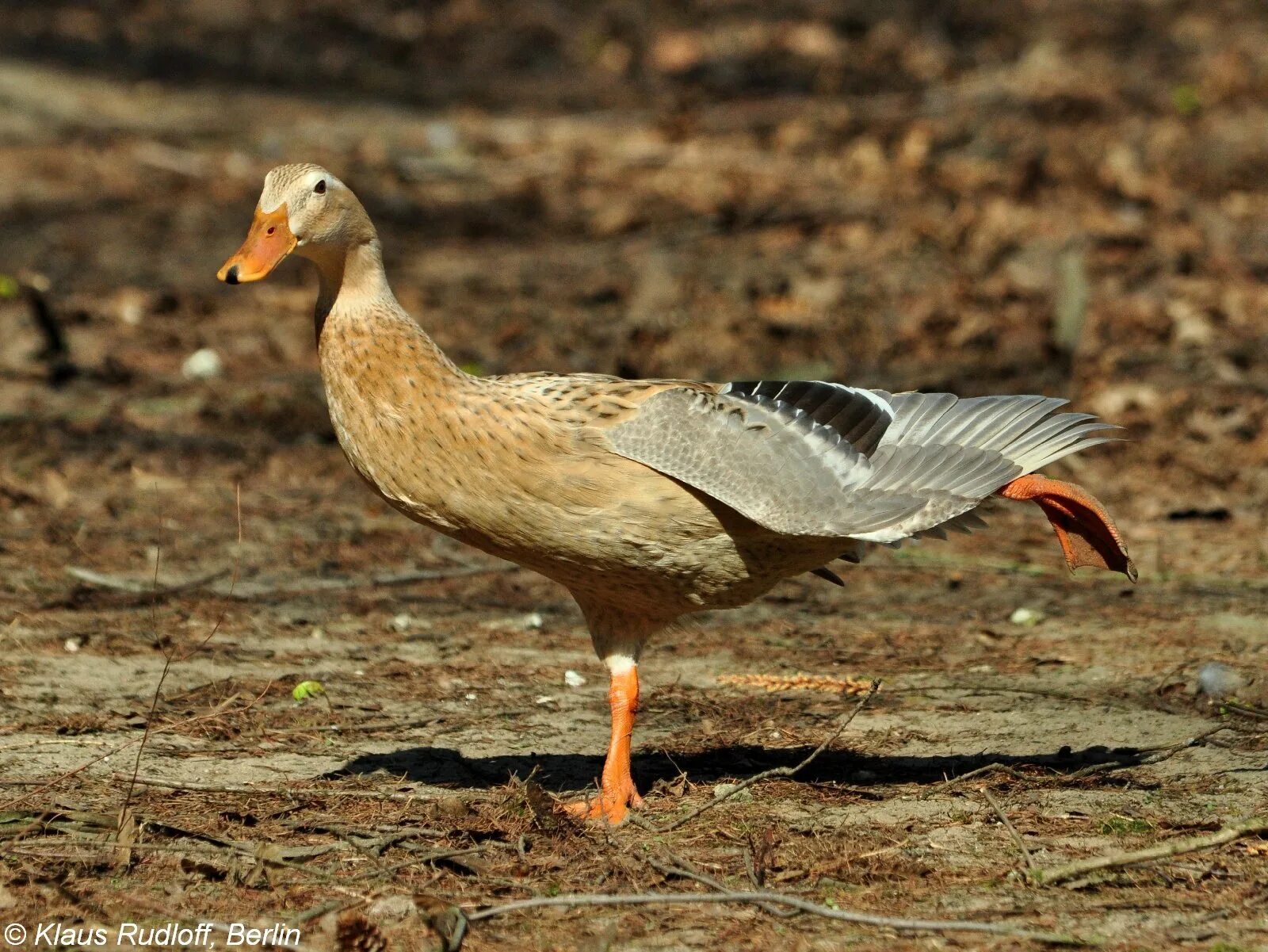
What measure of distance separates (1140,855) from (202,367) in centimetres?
721

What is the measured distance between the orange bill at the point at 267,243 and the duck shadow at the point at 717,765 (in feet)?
5.28

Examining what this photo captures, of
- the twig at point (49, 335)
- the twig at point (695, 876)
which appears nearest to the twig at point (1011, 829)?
the twig at point (695, 876)

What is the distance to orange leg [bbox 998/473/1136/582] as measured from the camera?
5.15m

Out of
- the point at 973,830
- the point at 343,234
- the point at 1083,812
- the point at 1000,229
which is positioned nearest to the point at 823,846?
the point at 973,830

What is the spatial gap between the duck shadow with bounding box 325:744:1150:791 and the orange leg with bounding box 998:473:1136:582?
0.64m

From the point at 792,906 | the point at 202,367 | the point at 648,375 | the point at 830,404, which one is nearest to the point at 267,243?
the point at 830,404

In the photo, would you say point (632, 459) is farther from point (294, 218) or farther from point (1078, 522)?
point (1078, 522)

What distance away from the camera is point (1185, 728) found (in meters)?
5.65

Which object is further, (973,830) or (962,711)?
(962,711)

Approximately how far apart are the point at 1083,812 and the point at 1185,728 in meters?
1.01

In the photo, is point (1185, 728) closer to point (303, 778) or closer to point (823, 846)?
point (823, 846)

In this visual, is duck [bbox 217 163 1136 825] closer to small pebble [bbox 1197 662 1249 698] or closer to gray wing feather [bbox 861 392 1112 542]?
gray wing feather [bbox 861 392 1112 542]

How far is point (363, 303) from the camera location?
5.07m

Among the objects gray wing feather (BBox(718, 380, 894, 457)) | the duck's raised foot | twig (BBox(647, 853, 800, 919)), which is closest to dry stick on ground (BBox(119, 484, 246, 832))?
the duck's raised foot
